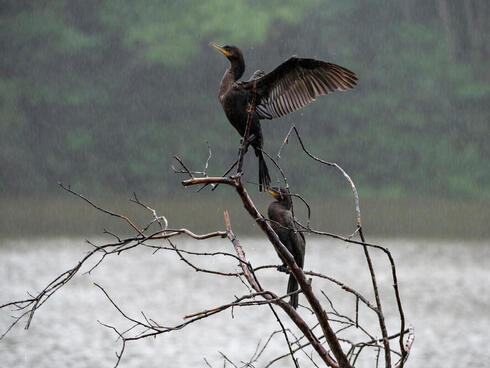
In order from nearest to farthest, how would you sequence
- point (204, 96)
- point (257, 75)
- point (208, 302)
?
point (257, 75)
point (208, 302)
point (204, 96)

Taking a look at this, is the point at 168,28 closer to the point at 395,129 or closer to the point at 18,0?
the point at 18,0

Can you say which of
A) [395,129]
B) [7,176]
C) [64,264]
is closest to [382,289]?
[64,264]

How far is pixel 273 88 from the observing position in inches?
112

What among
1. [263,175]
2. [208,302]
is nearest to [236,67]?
[263,175]

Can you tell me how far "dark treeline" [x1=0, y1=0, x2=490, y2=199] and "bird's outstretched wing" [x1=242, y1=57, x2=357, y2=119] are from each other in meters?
18.5

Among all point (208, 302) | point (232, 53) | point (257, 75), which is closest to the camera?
point (232, 53)

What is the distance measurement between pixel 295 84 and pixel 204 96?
65.9ft

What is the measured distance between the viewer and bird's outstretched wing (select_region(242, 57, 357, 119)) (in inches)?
110

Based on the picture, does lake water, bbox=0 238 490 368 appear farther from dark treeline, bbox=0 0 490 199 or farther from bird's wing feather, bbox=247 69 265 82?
dark treeline, bbox=0 0 490 199

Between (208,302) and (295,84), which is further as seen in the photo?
(208,302)

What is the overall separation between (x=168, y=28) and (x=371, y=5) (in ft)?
21.3

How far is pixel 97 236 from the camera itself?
1421 centimetres

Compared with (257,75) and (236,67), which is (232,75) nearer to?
(236,67)

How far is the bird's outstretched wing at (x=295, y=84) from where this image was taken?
9.14ft
